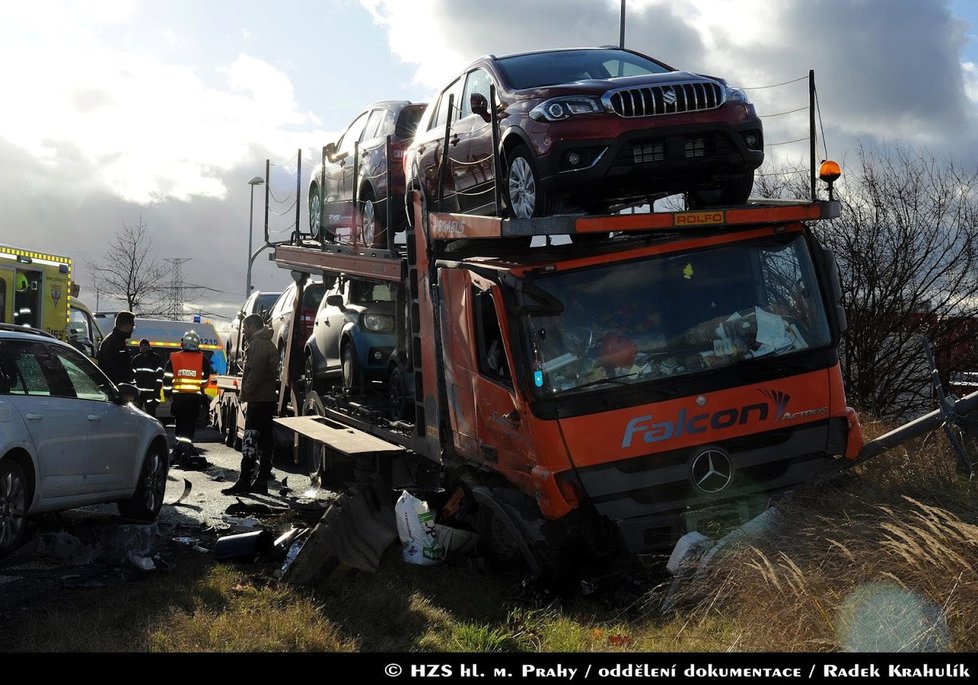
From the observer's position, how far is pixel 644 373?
7160mm

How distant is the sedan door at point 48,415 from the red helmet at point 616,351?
423cm

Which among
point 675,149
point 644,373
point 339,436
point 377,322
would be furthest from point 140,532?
point 675,149

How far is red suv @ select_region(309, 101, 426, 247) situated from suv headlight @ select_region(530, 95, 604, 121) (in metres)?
3.13

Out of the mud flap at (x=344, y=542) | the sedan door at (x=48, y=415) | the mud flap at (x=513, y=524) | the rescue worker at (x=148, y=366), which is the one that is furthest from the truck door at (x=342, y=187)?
the mud flap at (x=513, y=524)

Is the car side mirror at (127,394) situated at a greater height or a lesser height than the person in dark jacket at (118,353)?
lesser

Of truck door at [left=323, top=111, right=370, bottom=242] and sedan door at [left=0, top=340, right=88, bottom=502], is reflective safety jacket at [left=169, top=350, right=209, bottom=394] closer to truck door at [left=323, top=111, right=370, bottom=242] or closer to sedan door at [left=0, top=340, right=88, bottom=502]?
truck door at [left=323, top=111, right=370, bottom=242]

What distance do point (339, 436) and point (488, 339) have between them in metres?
3.26

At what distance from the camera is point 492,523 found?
7.81 m

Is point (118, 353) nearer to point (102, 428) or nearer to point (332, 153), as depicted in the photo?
point (332, 153)

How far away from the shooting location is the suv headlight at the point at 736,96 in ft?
25.8

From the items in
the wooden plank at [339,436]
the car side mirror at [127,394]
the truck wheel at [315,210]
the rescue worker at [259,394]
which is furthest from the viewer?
the truck wheel at [315,210]

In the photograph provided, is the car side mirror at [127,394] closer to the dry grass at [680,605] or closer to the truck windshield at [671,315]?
the dry grass at [680,605]

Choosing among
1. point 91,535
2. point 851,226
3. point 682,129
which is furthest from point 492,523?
point 851,226
